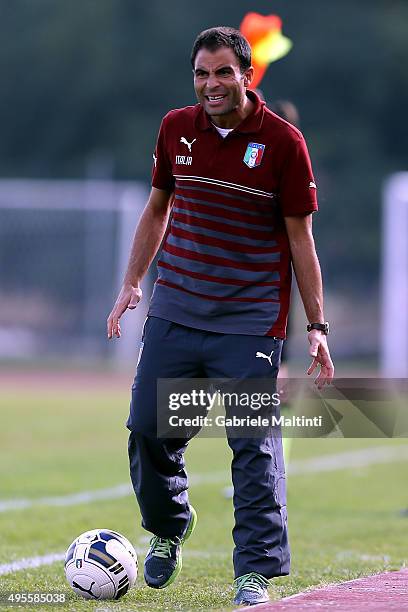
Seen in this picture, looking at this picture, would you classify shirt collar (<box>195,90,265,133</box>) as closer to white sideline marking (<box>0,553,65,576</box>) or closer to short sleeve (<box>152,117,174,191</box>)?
short sleeve (<box>152,117,174,191</box>)

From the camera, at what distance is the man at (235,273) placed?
5105 mm

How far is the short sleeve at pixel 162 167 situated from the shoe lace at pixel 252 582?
1.63 meters

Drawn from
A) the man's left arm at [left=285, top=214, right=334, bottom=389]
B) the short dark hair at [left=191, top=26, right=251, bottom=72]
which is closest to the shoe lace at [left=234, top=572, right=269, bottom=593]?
the man's left arm at [left=285, top=214, right=334, bottom=389]

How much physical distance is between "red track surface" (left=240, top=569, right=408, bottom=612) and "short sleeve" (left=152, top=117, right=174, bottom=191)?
1.76 metres

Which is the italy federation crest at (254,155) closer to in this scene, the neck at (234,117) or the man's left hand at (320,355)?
the neck at (234,117)

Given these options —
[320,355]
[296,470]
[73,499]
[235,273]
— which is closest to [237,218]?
[235,273]

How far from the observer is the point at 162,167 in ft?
18.1

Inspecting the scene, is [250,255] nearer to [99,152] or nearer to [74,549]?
[74,549]

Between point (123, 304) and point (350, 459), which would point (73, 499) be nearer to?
point (123, 304)

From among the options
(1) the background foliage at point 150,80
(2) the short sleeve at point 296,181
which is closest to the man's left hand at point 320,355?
(2) the short sleeve at point 296,181

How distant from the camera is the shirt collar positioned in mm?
5152

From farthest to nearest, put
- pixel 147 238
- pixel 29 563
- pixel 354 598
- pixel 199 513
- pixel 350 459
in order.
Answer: pixel 350 459 < pixel 199 513 < pixel 29 563 < pixel 147 238 < pixel 354 598

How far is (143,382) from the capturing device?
5.30 m

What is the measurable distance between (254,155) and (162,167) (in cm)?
53
